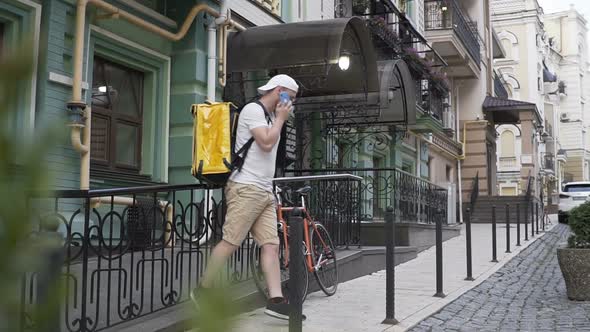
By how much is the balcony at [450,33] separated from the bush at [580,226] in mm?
14283

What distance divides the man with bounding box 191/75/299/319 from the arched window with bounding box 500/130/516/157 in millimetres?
47488

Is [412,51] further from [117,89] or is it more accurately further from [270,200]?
[270,200]

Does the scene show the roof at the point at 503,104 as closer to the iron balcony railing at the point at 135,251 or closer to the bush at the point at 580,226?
the bush at the point at 580,226

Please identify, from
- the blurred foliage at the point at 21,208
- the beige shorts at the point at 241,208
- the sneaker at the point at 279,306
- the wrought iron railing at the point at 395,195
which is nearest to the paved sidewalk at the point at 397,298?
the sneaker at the point at 279,306

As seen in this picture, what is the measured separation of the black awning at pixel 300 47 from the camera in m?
8.59

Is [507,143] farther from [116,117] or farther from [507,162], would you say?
[116,117]

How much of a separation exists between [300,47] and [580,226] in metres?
4.25

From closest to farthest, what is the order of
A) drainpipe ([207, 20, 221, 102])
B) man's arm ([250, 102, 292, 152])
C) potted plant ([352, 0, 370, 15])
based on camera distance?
man's arm ([250, 102, 292, 152]), drainpipe ([207, 20, 221, 102]), potted plant ([352, 0, 370, 15])

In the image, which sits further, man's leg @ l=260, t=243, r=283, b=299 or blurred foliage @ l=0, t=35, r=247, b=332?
man's leg @ l=260, t=243, r=283, b=299

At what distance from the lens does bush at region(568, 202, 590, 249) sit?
23.7 ft

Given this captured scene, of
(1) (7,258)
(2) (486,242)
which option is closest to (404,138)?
(2) (486,242)

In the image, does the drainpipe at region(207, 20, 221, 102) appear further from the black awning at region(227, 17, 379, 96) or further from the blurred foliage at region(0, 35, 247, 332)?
the blurred foliage at region(0, 35, 247, 332)

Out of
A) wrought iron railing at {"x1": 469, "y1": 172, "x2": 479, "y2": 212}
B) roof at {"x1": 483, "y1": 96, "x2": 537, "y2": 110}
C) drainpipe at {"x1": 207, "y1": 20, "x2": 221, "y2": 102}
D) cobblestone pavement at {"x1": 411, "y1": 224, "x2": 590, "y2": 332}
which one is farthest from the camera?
roof at {"x1": 483, "y1": 96, "x2": 537, "y2": 110}

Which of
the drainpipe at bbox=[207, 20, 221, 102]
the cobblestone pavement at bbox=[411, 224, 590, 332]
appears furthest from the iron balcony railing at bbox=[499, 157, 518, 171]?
the drainpipe at bbox=[207, 20, 221, 102]
